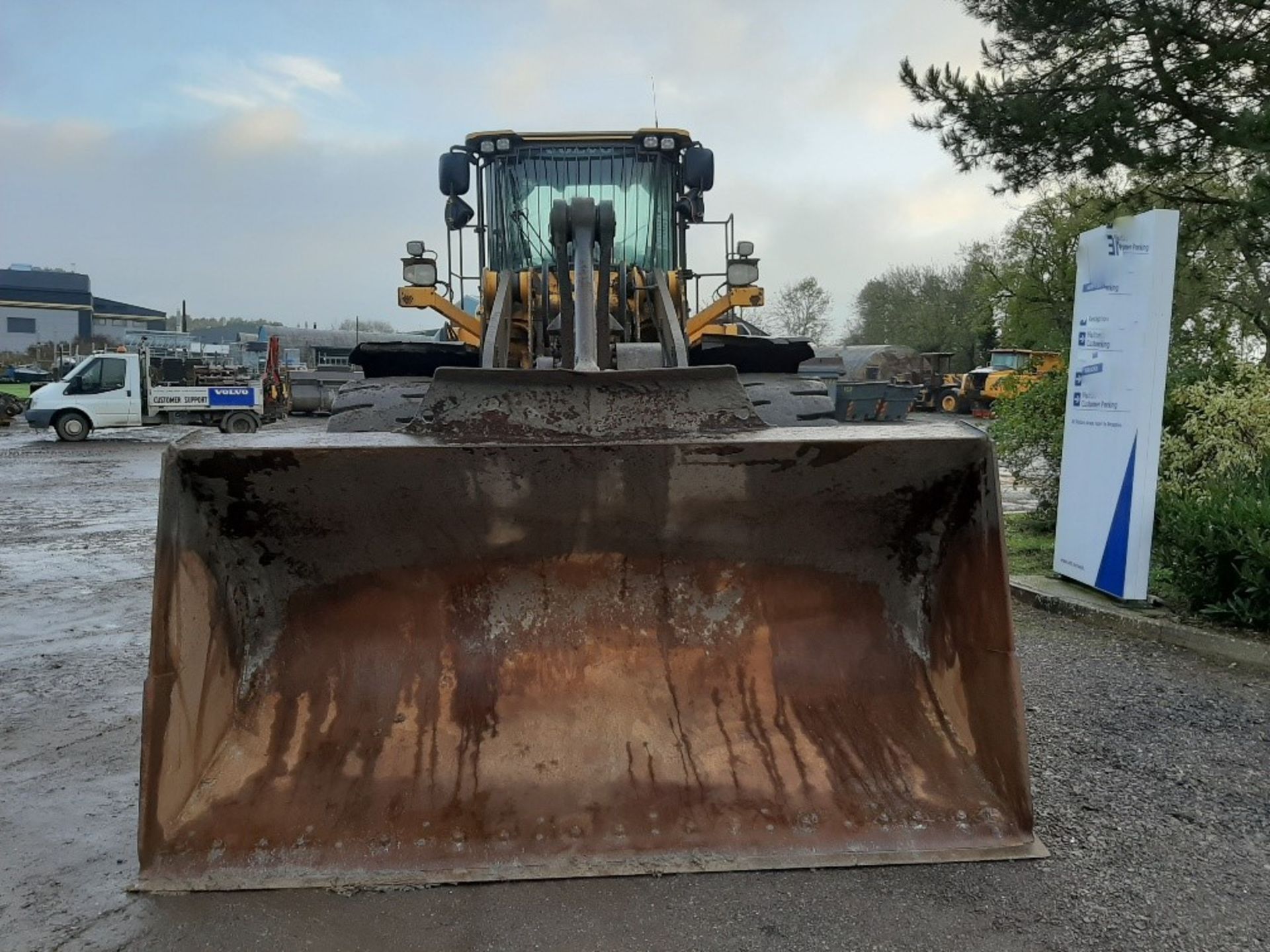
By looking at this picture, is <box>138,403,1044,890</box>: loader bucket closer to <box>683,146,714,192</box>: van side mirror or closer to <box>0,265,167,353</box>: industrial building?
<box>683,146,714,192</box>: van side mirror

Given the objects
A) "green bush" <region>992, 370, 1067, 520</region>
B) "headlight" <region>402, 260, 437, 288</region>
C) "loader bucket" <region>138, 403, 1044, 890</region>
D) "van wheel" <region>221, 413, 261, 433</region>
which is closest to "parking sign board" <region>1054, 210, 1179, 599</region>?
"green bush" <region>992, 370, 1067, 520</region>

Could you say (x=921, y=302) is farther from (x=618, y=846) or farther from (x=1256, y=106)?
(x=618, y=846)

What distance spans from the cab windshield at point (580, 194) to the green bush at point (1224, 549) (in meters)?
3.38

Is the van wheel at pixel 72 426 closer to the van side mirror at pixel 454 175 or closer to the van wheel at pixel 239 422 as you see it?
the van wheel at pixel 239 422

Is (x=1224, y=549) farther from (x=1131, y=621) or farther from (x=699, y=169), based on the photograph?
(x=699, y=169)

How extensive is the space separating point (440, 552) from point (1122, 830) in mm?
2214

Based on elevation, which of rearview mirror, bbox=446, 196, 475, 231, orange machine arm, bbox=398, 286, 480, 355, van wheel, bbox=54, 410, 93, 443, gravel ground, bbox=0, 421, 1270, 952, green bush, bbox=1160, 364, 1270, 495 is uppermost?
rearview mirror, bbox=446, 196, 475, 231

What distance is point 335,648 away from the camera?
3.11 metres

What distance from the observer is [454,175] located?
614cm

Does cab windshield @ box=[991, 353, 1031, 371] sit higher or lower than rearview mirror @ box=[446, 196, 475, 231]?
lower

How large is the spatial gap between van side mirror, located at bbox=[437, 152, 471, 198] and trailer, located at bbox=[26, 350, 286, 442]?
54.5 ft

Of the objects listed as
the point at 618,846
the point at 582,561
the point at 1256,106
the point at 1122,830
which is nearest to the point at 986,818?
the point at 1122,830

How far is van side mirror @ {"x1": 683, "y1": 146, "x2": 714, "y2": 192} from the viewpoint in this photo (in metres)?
6.25

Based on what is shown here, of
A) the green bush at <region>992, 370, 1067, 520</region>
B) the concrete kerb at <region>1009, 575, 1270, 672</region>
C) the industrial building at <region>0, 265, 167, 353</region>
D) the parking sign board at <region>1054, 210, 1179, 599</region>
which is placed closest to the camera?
the concrete kerb at <region>1009, 575, 1270, 672</region>
